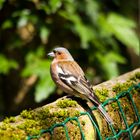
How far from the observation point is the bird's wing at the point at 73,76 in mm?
4425

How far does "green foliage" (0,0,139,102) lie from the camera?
240 inches

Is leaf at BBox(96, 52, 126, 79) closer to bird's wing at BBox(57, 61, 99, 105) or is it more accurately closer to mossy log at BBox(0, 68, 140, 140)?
bird's wing at BBox(57, 61, 99, 105)

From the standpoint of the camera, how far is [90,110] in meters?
3.29

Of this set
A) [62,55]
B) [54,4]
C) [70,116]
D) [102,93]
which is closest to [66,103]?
[70,116]

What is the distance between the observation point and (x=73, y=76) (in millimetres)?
4637

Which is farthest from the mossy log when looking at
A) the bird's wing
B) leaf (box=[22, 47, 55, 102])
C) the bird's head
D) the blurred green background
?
the blurred green background

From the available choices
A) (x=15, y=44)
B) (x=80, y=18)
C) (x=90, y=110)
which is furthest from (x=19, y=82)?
(x=90, y=110)

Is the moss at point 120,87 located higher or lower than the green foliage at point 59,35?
lower

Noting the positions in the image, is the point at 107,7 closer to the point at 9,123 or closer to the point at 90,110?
the point at 90,110

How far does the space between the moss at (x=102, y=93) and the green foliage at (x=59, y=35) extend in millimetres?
2340

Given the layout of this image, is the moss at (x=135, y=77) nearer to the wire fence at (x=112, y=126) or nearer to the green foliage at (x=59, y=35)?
the wire fence at (x=112, y=126)

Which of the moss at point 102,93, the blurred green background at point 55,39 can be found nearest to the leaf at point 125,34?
the blurred green background at point 55,39

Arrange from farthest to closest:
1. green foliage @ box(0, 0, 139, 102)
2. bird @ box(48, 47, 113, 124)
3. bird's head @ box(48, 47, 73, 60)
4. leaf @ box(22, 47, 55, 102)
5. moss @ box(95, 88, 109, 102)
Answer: green foliage @ box(0, 0, 139, 102) < leaf @ box(22, 47, 55, 102) < bird's head @ box(48, 47, 73, 60) < bird @ box(48, 47, 113, 124) < moss @ box(95, 88, 109, 102)

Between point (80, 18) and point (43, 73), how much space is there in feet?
2.93
